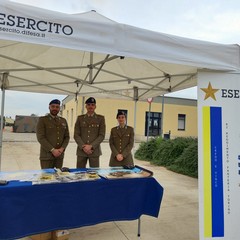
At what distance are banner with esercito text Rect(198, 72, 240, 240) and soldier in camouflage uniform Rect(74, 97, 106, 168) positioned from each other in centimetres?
172

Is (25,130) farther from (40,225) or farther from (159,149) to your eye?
(40,225)

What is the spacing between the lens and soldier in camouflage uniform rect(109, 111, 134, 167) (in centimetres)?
420

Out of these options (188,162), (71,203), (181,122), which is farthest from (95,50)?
(181,122)

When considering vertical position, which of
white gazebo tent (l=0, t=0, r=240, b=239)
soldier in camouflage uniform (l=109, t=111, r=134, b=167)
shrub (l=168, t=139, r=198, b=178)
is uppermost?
white gazebo tent (l=0, t=0, r=240, b=239)

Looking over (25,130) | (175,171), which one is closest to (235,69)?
(175,171)

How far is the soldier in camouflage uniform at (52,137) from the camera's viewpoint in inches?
150

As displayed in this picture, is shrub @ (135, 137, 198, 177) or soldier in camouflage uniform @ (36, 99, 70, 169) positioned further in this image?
shrub @ (135, 137, 198, 177)

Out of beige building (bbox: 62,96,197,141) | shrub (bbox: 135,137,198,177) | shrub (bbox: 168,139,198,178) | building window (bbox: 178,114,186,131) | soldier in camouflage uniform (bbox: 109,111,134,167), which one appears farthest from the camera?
building window (bbox: 178,114,186,131)

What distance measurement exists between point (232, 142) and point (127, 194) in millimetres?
1275

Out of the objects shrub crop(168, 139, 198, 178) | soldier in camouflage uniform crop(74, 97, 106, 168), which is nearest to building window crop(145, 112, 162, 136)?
shrub crop(168, 139, 198, 178)

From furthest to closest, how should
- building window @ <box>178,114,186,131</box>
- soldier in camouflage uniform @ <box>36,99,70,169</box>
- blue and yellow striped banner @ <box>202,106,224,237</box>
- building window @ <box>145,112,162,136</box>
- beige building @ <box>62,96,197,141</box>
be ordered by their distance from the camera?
building window @ <box>178,114,186,131</box> < building window @ <box>145,112,162,136</box> < beige building @ <box>62,96,197,141</box> < soldier in camouflage uniform @ <box>36,99,70,169</box> < blue and yellow striped banner @ <box>202,106,224,237</box>

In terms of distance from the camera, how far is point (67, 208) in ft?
8.57

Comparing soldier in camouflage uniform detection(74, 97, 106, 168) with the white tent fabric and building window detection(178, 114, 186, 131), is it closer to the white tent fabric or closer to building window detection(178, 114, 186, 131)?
the white tent fabric

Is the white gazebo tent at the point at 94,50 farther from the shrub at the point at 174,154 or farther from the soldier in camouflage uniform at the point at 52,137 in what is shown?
the shrub at the point at 174,154
